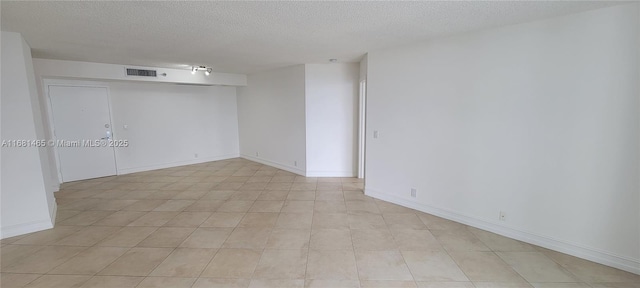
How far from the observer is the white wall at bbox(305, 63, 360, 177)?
528cm

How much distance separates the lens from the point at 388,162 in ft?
13.4

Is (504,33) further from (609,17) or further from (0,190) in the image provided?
(0,190)

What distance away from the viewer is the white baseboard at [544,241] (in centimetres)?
238

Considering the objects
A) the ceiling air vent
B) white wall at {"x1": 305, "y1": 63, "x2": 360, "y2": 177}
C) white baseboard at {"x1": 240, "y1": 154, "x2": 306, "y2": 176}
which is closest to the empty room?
the ceiling air vent

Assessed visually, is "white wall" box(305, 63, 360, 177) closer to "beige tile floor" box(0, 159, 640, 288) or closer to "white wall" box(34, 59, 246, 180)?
"beige tile floor" box(0, 159, 640, 288)

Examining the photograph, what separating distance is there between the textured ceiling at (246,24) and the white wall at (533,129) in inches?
10.3

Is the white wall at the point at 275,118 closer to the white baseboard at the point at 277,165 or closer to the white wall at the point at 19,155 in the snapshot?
the white baseboard at the point at 277,165

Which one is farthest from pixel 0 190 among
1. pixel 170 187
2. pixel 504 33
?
pixel 504 33

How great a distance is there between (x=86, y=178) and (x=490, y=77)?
7.43 m

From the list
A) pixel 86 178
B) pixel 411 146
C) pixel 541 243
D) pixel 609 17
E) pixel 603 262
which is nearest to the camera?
pixel 609 17

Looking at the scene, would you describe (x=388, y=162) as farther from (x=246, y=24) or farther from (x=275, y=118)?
(x=275, y=118)

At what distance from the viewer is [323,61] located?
495 centimetres

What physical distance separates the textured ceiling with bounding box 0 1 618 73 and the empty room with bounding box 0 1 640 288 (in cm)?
3

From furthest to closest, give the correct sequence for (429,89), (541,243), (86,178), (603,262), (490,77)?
(86,178) → (429,89) → (490,77) → (541,243) → (603,262)
